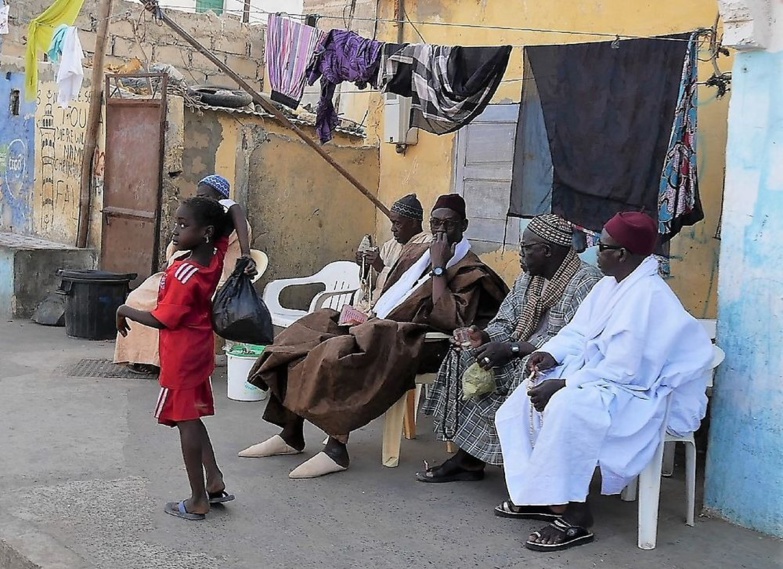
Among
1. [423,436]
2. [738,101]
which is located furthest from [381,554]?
[738,101]

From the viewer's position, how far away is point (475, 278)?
17.0 ft

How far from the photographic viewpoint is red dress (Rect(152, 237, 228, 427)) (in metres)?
3.85

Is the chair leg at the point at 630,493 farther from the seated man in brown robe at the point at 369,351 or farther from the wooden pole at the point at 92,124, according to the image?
the wooden pole at the point at 92,124

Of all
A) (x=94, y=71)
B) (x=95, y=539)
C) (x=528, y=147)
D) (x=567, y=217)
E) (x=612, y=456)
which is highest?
(x=94, y=71)

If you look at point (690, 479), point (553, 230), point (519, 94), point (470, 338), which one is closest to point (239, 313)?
point (470, 338)

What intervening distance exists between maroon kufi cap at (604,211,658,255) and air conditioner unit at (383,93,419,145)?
4.09 meters

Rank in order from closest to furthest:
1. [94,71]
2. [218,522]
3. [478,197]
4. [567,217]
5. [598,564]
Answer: [598,564]
[218,522]
[567,217]
[478,197]
[94,71]

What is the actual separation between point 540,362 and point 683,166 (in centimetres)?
130

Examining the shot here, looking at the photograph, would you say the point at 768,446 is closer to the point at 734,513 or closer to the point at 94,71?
the point at 734,513

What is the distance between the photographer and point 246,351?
250 inches

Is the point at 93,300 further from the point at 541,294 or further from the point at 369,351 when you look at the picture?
the point at 541,294

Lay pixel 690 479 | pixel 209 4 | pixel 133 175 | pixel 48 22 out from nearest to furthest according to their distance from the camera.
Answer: pixel 690 479, pixel 48 22, pixel 133 175, pixel 209 4

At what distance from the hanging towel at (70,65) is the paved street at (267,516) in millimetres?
3760

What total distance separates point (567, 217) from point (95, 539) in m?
2.91
